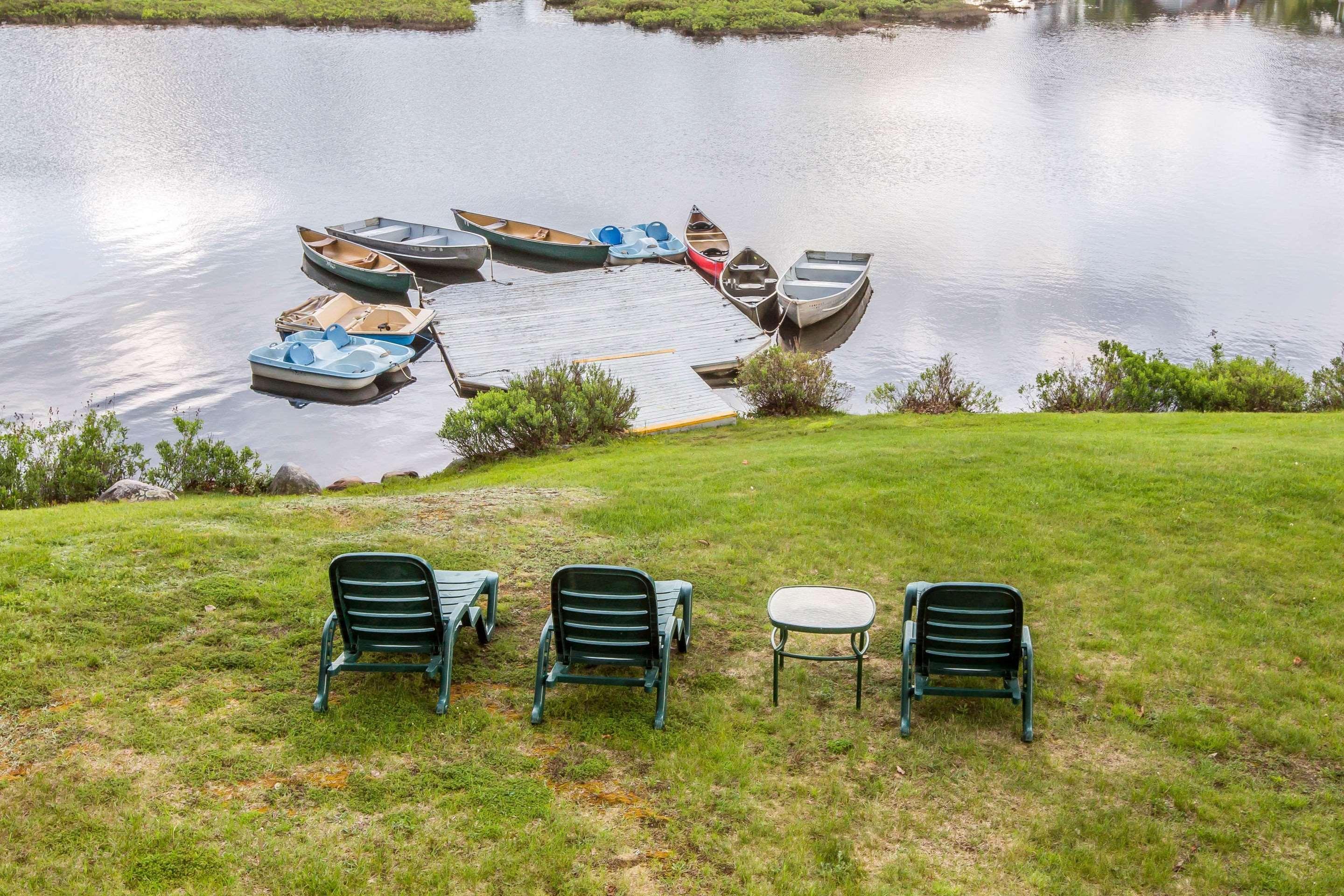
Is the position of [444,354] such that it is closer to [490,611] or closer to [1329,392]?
[490,611]

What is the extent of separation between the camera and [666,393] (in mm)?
24266

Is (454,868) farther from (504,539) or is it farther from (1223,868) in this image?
(504,539)

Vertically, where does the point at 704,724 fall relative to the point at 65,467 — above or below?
above

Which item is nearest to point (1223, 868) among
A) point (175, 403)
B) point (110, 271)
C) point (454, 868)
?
Answer: point (454, 868)

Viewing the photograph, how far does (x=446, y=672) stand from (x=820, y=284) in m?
26.1

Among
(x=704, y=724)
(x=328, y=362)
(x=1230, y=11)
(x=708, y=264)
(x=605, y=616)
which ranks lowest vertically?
(x=328, y=362)

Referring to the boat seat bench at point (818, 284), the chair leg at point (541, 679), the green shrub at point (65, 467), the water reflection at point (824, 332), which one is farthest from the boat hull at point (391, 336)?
the chair leg at point (541, 679)

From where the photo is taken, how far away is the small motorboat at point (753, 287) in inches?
1208

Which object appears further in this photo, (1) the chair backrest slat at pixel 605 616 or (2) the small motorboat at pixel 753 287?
(2) the small motorboat at pixel 753 287

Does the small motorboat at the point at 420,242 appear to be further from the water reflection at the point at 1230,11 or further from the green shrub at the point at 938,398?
the water reflection at the point at 1230,11

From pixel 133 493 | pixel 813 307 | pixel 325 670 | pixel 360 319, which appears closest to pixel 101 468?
pixel 133 493

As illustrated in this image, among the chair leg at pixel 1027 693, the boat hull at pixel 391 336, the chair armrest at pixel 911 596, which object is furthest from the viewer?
the boat hull at pixel 391 336

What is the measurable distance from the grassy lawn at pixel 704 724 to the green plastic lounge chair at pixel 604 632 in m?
0.28

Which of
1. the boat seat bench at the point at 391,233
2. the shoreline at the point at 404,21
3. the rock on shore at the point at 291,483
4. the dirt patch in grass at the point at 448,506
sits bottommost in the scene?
the rock on shore at the point at 291,483
